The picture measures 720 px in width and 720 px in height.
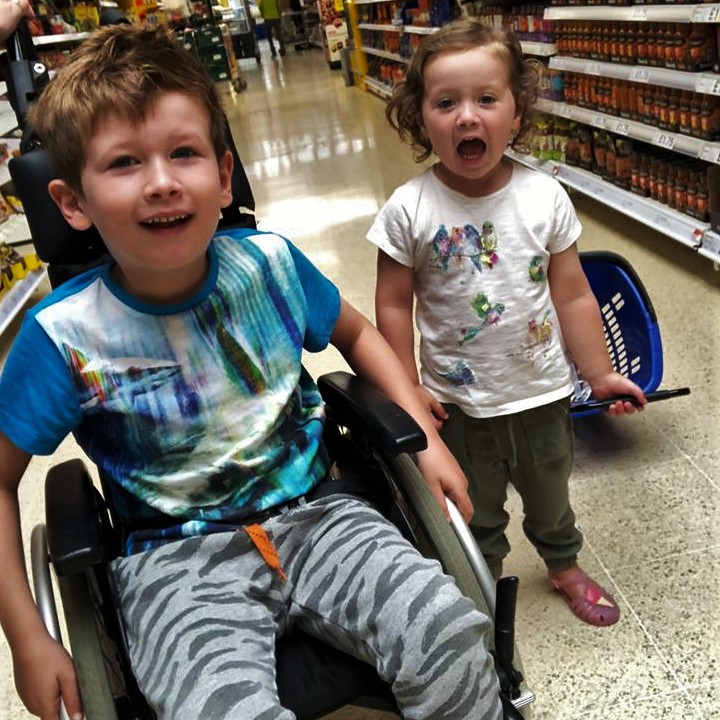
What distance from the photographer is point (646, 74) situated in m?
3.00

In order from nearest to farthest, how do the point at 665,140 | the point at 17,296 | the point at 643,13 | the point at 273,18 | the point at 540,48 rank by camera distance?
the point at 643,13
the point at 665,140
the point at 17,296
the point at 540,48
the point at 273,18

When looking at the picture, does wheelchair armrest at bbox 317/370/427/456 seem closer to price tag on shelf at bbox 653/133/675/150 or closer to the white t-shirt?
the white t-shirt

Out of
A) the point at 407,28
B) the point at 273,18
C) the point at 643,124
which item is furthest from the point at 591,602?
the point at 273,18

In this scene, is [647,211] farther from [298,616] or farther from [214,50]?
[214,50]

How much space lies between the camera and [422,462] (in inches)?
44.9

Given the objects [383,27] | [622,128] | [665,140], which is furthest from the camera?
[383,27]

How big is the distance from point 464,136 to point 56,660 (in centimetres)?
94

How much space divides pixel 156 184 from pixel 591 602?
3.70 feet

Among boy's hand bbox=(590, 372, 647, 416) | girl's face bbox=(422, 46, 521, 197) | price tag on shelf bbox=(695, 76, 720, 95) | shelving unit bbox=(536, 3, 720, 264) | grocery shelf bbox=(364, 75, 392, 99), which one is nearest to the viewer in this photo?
girl's face bbox=(422, 46, 521, 197)

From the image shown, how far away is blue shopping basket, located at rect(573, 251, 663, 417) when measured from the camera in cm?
194

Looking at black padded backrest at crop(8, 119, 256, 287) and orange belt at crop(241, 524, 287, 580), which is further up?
black padded backrest at crop(8, 119, 256, 287)

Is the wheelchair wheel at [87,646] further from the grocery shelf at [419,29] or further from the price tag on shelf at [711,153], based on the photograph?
the grocery shelf at [419,29]

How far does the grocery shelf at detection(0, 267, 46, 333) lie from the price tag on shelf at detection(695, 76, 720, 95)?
109 inches

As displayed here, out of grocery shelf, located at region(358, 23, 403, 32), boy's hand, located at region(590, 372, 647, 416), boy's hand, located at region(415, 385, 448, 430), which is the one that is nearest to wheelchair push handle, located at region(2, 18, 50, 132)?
boy's hand, located at region(415, 385, 448, 430)
